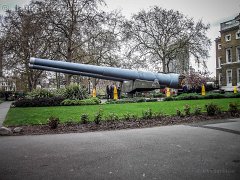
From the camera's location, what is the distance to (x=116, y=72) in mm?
17219

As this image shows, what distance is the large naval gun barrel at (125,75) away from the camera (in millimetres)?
15709

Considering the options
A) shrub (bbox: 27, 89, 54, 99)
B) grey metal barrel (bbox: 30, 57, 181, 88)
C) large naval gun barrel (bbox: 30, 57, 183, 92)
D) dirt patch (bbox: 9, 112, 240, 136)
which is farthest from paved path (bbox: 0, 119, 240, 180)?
shrub (bbox: 27, 89, 54, 99)

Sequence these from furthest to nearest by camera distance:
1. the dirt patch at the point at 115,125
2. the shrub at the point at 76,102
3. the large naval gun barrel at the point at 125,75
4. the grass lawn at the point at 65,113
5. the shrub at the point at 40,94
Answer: the shrub at the point at 40,94 → the shrub at the point at 76,102 → the large naval gun barrel at the point at 125,75 → the grass lawn at the point at 65,113 → the dirt patch at the point at 115,125

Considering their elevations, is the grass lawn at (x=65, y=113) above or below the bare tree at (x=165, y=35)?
below

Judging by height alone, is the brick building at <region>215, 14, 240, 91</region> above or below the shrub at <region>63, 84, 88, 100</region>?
above

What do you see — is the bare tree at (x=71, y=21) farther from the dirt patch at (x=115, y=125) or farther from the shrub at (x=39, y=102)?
the dirt patch at (x=115, y=125)

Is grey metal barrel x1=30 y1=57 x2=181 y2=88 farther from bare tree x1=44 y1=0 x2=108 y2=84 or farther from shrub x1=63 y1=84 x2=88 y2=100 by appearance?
bare tree x1=44 y1=0 x2=108 y2=84

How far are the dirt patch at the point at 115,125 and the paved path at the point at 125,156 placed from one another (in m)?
0.86

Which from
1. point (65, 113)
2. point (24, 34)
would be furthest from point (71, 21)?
point (65, 113)

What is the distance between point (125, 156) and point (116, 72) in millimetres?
12844

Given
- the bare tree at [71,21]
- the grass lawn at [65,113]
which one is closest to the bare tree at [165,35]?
the bare tree at [71,21]

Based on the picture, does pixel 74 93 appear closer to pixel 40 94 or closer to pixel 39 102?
pixel 40 94

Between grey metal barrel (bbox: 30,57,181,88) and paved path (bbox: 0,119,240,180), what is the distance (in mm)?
9140

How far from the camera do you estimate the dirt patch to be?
765cm
